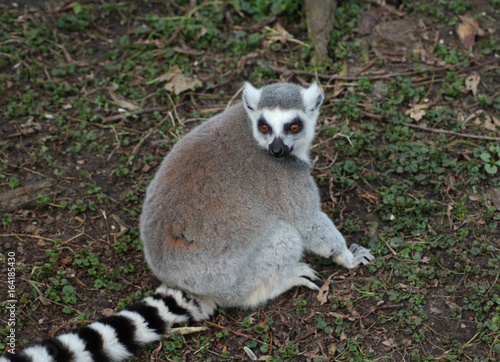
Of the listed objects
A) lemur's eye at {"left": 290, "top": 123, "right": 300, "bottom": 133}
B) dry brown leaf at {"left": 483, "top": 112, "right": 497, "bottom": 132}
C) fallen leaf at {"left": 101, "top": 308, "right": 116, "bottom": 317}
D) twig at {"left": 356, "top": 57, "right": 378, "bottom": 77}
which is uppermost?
lemur's eye at {"left": 290, "top": 123, "right": 300, "bottom": 133}

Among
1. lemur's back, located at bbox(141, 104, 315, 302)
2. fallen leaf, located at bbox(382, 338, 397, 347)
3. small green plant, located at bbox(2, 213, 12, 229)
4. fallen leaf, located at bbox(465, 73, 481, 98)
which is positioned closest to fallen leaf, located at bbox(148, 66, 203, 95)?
lemur's back, located at bbox(141, 104, 315, 302)

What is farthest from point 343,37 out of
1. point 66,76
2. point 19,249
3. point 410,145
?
point 19,249

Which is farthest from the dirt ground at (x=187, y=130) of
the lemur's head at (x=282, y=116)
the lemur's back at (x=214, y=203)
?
the lemur's head at (x=282, y=116)

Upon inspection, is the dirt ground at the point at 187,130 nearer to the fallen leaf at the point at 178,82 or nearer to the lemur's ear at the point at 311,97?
the fallen leaf at the point at 178,82

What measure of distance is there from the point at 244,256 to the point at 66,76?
12.5 feet

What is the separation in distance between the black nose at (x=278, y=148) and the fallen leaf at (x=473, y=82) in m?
2.95

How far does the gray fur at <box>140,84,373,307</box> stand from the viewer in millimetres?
3871

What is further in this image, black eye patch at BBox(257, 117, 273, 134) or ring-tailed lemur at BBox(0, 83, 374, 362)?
black eye patch at BBox(257, 117, 273, 134)

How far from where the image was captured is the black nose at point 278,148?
12.6 ft

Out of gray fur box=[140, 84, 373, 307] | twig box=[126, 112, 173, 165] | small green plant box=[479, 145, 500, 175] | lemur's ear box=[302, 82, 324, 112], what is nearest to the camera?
gray fur box=[140, 84, 373, 307]

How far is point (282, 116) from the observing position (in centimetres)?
394

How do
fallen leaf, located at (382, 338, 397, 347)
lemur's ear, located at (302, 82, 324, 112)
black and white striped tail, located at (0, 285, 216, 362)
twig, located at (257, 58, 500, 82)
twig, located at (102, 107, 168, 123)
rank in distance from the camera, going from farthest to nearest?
twig, located at (257, 58, 500, 82) < twig, located at (102, 107, 168, 123) < lemur's ear, located at (302, 82, 324, 112) < fallen leaf, located at (382, 338, 397, 347) < black and white striped tail, located at (0, 285, 216, 362)

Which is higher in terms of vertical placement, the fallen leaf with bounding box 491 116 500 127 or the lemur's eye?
the lemur's eye

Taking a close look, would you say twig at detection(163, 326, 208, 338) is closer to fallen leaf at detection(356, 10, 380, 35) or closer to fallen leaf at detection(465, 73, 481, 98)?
fallen leaf at detection(465, 73, 481, 98)
